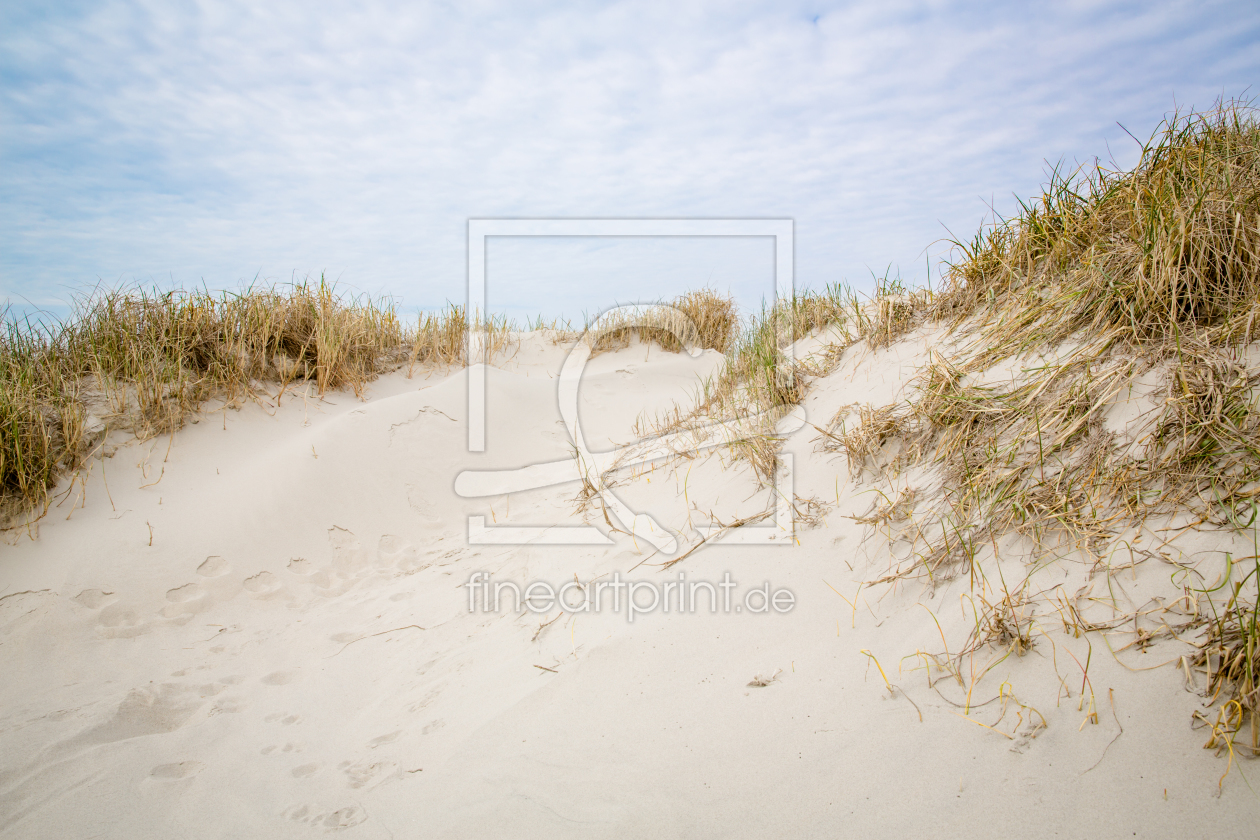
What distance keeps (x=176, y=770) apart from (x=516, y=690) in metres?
1.23

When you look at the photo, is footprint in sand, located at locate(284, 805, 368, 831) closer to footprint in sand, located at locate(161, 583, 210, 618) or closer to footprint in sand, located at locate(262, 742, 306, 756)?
footprint in sand, located at locate(262, 742, 306, 756)

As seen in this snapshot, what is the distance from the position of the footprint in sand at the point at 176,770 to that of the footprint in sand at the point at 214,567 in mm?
1594

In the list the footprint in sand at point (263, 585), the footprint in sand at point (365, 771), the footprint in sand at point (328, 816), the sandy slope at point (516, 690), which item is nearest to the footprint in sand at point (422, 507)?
the sandy slope at point (516, 690)

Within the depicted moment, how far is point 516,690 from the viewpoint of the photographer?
7.24 feet

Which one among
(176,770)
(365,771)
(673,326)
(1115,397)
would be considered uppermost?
(673,326)

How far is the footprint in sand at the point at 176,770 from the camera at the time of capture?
2.10 metres

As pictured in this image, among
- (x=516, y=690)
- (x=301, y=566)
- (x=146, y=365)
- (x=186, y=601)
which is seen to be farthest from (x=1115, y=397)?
(x=146, y=365)

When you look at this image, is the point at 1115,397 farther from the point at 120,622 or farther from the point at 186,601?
the point at 120,622

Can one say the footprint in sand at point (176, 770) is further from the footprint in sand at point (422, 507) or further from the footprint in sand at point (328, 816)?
the footprint in sand at point (422, 507)

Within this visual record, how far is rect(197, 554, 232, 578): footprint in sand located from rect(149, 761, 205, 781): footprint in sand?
1594 millimetres

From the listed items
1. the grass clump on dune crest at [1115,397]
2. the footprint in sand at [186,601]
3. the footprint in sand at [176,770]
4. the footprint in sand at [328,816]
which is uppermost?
the grass clump on dune crest at [1115,397]

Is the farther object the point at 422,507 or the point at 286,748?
the point at 422,507

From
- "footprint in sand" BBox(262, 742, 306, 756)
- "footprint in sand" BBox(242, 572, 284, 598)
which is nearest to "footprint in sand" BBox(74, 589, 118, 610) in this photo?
"footprint in sand" BBox(242, 572, 284, 598)

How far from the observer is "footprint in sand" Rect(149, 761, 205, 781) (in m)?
2.10
